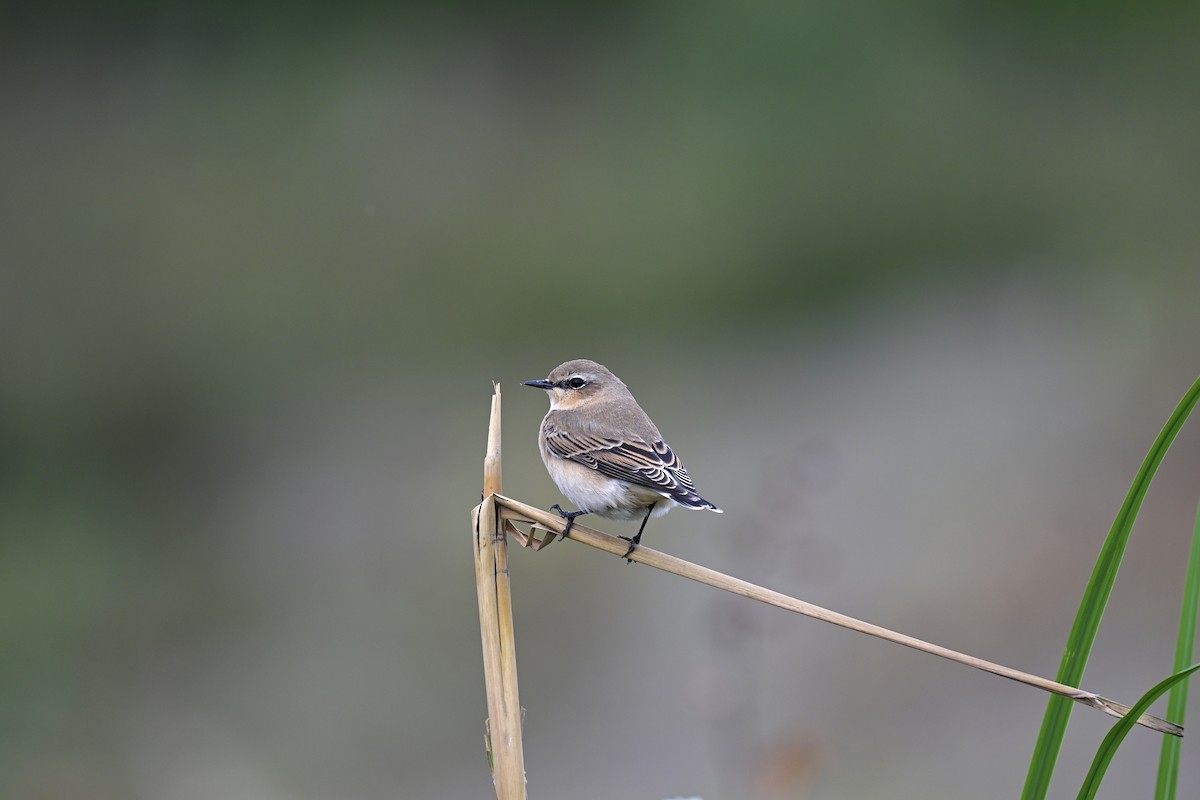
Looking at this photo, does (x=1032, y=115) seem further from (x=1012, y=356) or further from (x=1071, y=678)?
(x=1071, y=678)

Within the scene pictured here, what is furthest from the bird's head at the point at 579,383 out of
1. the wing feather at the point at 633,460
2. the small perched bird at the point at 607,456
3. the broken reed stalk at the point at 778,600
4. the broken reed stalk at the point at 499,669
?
the broken reed stalk at the point at 499,669

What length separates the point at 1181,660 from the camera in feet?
6.56

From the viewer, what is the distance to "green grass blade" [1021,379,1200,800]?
1864mm

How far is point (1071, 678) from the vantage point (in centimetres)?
194

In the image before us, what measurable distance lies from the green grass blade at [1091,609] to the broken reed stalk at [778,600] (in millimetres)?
43

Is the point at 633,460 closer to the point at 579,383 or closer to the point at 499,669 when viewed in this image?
the point at 579,383

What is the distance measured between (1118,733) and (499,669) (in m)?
1.25

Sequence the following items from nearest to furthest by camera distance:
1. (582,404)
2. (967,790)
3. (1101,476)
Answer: (582,404) < (967,790) < (1101,476)

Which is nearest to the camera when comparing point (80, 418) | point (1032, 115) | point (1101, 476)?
point (1101, 476)

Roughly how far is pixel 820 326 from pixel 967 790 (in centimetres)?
516

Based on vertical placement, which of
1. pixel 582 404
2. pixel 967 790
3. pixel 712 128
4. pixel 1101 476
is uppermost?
pixel 712 128

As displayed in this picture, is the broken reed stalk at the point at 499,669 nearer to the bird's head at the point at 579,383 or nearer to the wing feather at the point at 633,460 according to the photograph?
the wing feather at the point at 633,460

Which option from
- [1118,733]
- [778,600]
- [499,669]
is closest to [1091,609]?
[1118,733]

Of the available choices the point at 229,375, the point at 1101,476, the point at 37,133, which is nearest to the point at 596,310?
the point at 229,375
